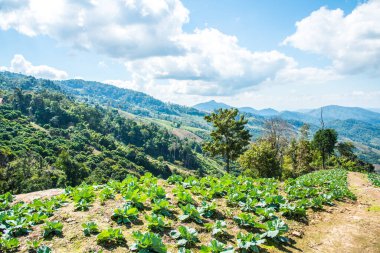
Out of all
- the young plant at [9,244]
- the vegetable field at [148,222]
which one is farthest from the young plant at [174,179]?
the young plant at [9,244]

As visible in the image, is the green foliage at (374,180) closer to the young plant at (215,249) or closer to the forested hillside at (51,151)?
the young plant at (215,249)

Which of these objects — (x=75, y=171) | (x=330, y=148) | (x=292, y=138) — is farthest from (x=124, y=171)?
(x=330, y=148)

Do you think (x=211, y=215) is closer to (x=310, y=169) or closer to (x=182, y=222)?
(x=182, y=222)

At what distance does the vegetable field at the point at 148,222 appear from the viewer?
7957 mm

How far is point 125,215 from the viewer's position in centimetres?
954

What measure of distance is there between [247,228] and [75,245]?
18.1 feet

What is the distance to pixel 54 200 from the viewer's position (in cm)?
1126

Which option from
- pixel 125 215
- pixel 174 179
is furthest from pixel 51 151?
pixel 125 215

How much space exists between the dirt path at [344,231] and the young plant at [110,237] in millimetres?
5473

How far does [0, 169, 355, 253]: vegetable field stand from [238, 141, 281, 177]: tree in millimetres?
44852

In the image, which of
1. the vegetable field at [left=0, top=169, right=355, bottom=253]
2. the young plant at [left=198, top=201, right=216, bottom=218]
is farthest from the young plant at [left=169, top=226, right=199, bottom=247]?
the young plant at [left=198, top=201, right=216, bottom=218]

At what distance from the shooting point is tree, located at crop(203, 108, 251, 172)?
159 ft

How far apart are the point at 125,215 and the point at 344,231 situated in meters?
8.07

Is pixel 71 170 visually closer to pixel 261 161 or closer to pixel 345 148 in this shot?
pixel 261 161
